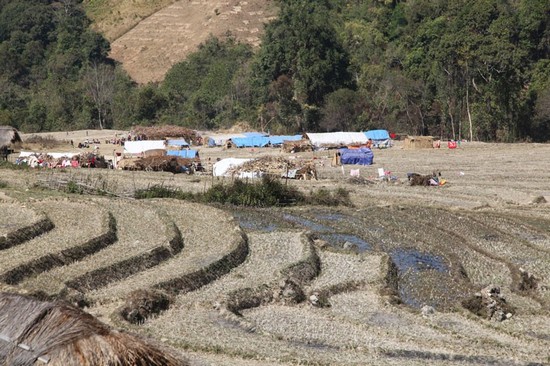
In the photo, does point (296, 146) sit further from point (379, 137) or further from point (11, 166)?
point (11, 166)

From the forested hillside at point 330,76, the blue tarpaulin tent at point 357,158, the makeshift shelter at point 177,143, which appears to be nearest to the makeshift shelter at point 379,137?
the forested hillside at point 330,76

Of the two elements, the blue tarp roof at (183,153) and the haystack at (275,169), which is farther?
the blue tarp roof at (183,153)

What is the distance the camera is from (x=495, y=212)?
136 feet

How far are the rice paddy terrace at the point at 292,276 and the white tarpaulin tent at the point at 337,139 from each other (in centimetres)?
3309

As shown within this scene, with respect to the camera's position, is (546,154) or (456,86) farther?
(456,86)

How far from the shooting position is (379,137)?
254 feet

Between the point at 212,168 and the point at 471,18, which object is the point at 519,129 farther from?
the point at 212,168

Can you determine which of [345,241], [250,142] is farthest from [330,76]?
[345,241]

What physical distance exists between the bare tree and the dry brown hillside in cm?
1488

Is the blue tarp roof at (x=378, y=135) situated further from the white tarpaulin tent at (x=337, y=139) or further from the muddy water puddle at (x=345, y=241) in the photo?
the muddy water puddle at (x=345, y=241)

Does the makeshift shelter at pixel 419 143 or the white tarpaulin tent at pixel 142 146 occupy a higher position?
the white tarpaulin tent at pixel 142 146

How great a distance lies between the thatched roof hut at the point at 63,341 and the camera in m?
12.5

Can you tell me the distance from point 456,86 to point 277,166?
98.3 feet

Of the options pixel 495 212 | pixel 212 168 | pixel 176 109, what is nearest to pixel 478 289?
pixel 495 212
